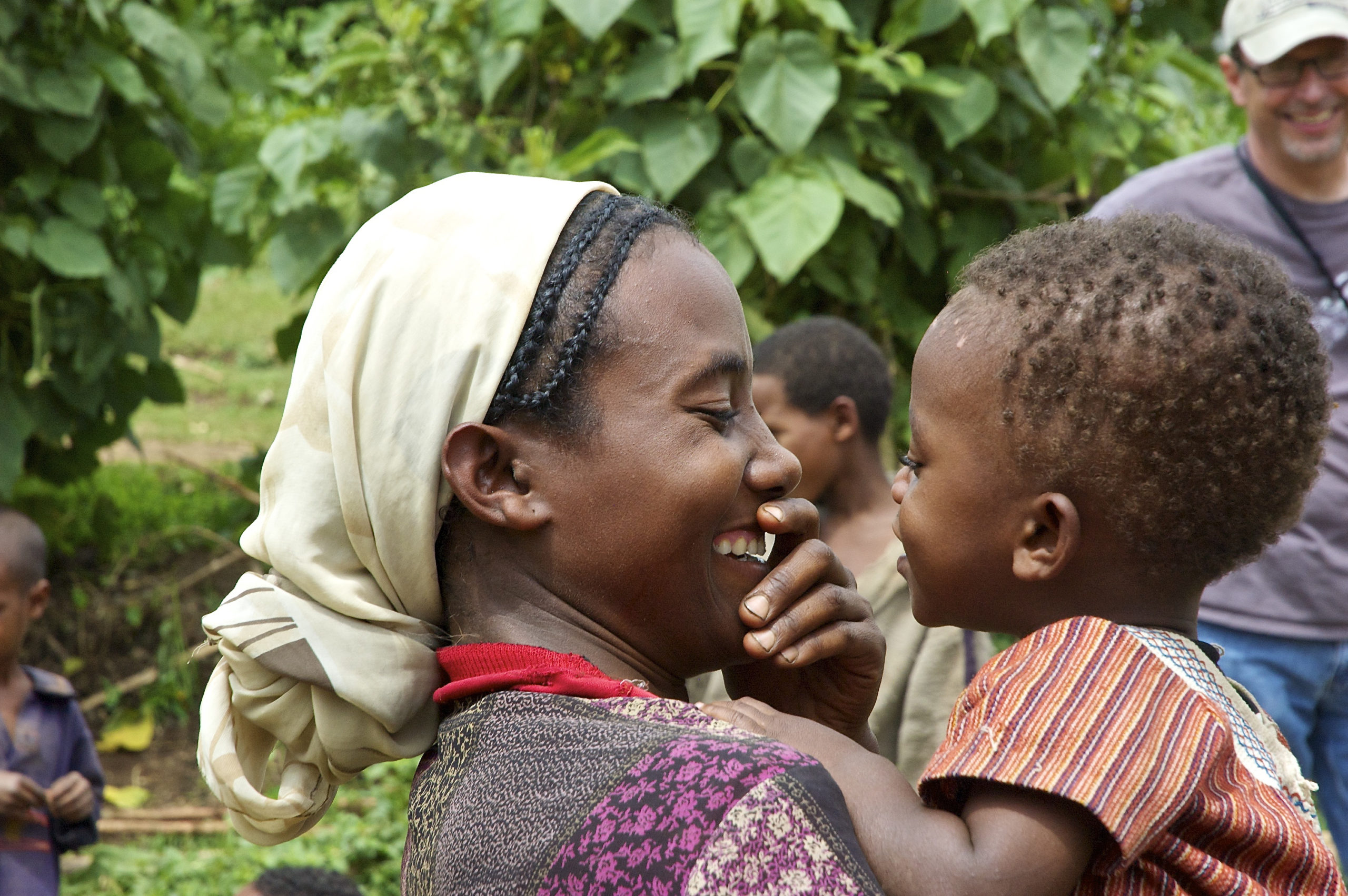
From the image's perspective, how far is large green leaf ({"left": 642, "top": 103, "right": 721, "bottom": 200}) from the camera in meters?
4.71

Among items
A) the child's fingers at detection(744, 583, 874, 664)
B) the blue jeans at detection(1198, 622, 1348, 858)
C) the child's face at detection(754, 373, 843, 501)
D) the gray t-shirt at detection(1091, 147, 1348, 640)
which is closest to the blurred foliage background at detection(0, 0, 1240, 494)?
the child's face at detection(754, 373, 843, 501)

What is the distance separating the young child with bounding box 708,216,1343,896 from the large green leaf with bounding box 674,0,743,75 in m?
2.75

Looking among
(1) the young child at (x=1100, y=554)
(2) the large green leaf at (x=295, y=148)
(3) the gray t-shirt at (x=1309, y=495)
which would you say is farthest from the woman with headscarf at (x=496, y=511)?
(2) the large green leaf at (x=295, y=148)

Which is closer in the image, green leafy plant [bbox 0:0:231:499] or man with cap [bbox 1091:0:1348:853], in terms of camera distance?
man with cap [bbox 1091:0:1348:853]

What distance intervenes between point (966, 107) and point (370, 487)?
3673mm

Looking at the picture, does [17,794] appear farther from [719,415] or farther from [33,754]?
[719,415]

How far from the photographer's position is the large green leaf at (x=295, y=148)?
4980mm

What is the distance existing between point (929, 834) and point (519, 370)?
75 cm

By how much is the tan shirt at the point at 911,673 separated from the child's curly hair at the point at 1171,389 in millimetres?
1713

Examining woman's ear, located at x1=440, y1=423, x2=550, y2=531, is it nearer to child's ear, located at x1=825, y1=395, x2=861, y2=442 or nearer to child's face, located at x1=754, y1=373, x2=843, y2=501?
child's face, located at x1=754, y1=373, x2=843, y2=501

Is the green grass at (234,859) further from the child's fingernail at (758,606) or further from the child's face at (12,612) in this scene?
the child's fingernail at (758,606)

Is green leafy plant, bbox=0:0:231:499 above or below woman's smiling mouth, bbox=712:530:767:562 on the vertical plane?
below

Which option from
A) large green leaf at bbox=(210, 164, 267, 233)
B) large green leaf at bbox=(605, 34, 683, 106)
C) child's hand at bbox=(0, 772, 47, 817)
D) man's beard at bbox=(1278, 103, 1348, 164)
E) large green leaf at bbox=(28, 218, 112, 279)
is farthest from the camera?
large green leaf at bbox=(210, 164, 267, 233)

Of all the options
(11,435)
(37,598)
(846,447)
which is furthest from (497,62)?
(37,598)
